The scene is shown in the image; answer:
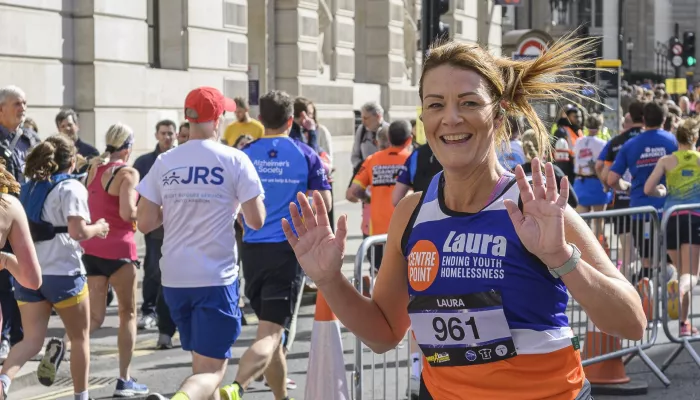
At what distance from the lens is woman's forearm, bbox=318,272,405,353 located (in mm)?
3658

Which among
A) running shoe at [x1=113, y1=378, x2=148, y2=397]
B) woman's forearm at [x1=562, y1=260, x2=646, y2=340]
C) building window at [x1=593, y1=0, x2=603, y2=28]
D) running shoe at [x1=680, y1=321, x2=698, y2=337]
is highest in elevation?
building window at [x1=593, y1=0, x2=603, y2=28]

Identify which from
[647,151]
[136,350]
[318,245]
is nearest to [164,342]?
[136,350]

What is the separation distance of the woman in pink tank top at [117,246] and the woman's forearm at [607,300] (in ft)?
17.6

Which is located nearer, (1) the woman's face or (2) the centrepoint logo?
(1) the woman's face

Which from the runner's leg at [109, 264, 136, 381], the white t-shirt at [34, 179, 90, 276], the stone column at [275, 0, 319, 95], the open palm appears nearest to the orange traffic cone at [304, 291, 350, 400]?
the white t-shirt at [34, 179, 90, 276]

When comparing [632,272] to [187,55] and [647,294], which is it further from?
[187,55]

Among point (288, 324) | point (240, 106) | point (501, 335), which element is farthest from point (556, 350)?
point (240, 106)

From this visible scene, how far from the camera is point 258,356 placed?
6922 millimetres

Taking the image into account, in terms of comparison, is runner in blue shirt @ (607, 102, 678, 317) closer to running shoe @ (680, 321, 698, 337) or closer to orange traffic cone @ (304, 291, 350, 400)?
running shoe @ (680, 321, 698, 337)

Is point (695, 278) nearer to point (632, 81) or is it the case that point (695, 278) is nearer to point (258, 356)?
point (258, 356)

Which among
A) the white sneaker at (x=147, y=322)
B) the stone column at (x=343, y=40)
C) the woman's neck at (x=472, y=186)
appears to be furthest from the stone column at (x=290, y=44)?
the woman's neck at (x=472, y=186)

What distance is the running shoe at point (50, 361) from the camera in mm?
7836

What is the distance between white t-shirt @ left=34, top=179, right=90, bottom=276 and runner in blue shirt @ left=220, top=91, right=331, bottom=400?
1015mm

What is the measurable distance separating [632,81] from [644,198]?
229ft
